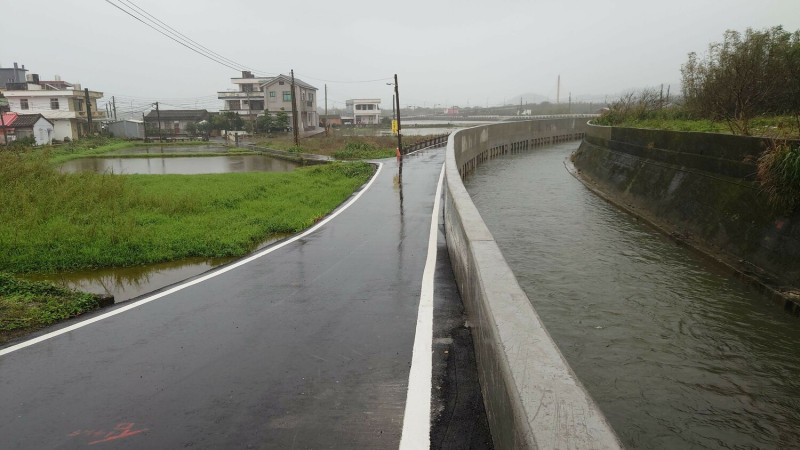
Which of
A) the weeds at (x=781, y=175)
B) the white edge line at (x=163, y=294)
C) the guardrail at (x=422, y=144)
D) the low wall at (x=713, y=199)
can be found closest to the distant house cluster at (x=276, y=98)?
the guardrail at (x=422, y=144)

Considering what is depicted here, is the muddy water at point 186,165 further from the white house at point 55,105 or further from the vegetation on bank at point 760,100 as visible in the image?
the white house at point 55,105

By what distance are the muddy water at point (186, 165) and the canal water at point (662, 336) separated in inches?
855

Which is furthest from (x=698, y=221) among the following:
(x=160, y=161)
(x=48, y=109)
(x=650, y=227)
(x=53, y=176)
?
(x=48, y=109)

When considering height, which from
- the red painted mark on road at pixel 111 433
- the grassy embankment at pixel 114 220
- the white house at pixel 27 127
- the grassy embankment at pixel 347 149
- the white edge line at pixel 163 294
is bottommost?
the red painted mark on road at pixel 111 433

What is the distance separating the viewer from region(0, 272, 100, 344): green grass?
620cm

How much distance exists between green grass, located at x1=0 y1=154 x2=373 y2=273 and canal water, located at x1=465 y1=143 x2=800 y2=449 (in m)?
6.69

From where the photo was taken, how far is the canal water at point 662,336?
20.0ft

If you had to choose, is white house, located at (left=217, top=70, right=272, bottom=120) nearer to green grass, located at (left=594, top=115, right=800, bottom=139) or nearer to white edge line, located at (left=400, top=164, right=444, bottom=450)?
green grass, located at (left=594, top=115, right=800, bottom=139)

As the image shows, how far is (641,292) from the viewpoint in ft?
34.6

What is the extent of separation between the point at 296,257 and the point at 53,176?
1252 centimetres

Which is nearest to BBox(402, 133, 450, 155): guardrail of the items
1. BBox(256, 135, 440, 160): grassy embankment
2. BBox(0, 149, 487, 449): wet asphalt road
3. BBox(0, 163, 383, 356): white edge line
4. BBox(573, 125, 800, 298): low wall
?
BBox(256, 135, 440, 160): grassy embankment

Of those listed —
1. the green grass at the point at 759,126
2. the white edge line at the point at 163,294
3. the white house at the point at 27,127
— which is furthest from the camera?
the white house at the point at 27,127

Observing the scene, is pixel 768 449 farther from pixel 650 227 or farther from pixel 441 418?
pixel 650 227

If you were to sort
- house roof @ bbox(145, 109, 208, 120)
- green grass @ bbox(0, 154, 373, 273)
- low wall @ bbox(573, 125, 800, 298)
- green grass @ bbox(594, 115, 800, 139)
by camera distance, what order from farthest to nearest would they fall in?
house roof @ bbox(145, 109, 208, 120)
green grass @ bbox(594, 115, 800, 139)
low wall @ bbox(573, 125, 800, 298)
green grass @ bbox(0, 154, 373, 273)
